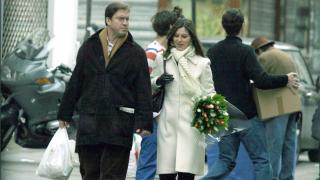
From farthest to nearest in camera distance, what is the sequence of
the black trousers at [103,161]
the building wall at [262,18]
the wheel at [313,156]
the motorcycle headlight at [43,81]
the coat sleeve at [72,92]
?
the building wall at [262,18] < the wheel at [313,156] < the motorcycle headlight at [43,81] < the coat sleeve at [72,92] < the black trousers at [103,161]

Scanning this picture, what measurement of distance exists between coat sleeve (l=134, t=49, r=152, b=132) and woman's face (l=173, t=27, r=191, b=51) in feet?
3.04

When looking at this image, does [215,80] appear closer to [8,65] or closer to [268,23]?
[8,65]

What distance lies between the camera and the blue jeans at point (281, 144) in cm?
1222

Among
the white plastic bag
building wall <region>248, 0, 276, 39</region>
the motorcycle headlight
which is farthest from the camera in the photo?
building wall <region>248, 0, 276, 39</region>

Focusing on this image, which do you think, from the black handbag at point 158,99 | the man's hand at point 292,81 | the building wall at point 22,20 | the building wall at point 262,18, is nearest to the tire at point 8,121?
the building wall at point 22,20

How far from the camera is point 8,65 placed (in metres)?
17.1

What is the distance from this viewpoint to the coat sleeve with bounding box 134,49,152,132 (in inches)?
368

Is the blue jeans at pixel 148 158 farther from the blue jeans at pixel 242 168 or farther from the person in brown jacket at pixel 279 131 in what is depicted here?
the person in brown jacket at pixel 279 131

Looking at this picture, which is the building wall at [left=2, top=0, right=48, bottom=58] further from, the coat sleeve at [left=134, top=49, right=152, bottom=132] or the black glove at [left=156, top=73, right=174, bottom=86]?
the coat sleeve at [left=134, top=49, right=152, bottom=132]

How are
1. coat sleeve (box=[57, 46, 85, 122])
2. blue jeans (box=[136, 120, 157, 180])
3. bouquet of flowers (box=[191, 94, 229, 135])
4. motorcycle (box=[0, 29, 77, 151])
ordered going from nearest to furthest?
coat sleeve (box=[57, 46, 85, 122]) < bouquet of flowers (box=[191, 94, 229, 135]) < blue jeans (box=[136, 120, 157, 180]) < motorcycle (box=[0, 29, 77, 151])

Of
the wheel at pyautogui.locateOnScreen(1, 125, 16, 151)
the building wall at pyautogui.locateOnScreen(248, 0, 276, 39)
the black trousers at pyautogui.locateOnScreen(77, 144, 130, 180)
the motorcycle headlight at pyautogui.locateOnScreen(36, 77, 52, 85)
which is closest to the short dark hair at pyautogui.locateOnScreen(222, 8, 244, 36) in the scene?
the black trousers at pyautogui.locateOnScreen(77, 144, 130, 180)

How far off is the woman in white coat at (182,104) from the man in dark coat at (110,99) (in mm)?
826

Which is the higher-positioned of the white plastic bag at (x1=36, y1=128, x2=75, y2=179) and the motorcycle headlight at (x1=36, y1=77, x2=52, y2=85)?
the white plastic bag at (x1=36, y1=128, x2=75, y2=179)

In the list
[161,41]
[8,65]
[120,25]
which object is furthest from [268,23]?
[120,25]
